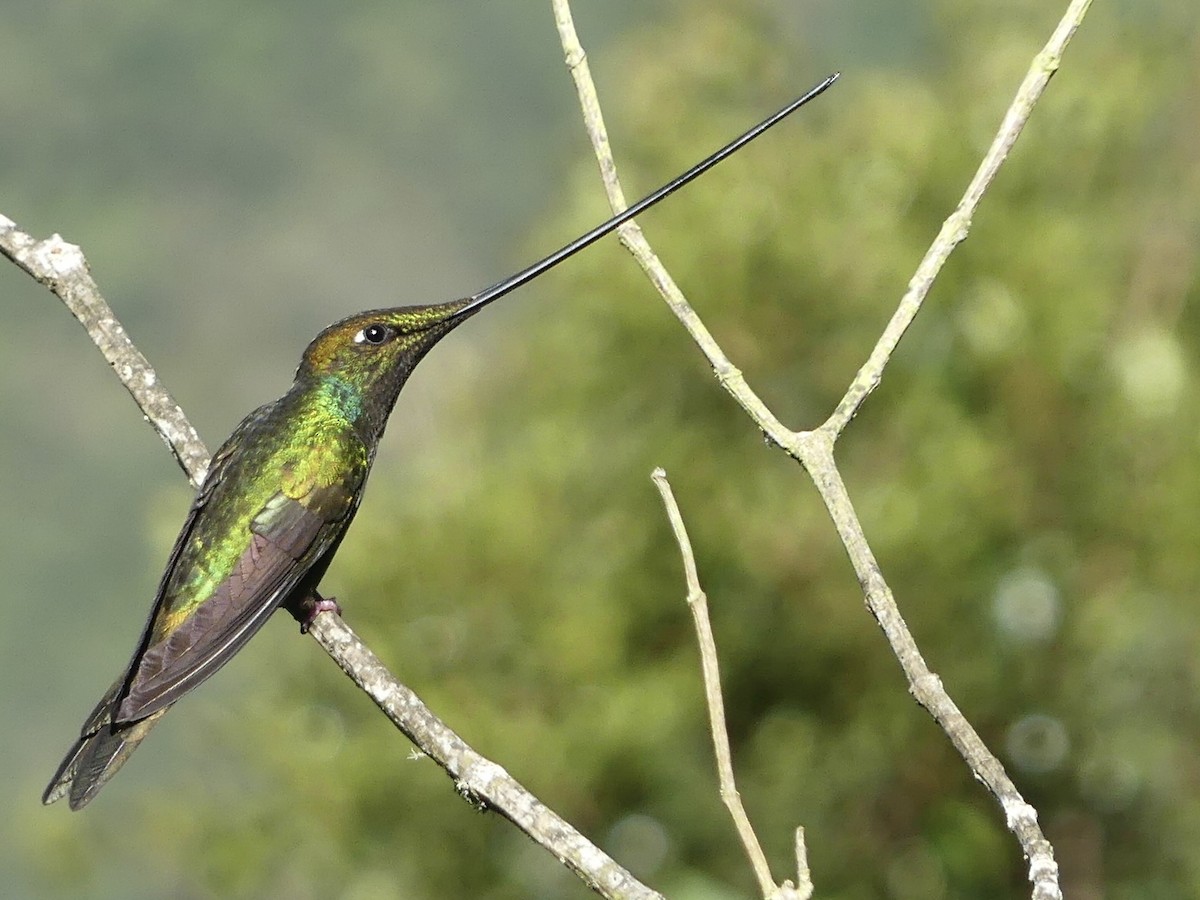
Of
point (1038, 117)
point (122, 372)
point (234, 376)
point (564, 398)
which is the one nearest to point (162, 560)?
point (564, 398)

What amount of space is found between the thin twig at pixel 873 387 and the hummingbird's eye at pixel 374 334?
1.15 m

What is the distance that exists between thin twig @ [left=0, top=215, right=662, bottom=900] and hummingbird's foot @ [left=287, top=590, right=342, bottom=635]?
0.04m

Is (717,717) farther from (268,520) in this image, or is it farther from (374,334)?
(374,334)

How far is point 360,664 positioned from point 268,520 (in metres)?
0.62

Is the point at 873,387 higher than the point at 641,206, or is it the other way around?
the point at 641,206

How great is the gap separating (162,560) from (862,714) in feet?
8.35

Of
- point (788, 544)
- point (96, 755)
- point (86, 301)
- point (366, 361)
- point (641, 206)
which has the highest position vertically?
point (86, 301)

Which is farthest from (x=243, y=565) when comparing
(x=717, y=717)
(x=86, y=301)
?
(x=717, y=717)

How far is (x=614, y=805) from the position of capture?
193 inches

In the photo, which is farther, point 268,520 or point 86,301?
point 268,520

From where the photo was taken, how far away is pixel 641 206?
2293 millimetres

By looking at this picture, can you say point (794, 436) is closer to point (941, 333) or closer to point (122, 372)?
point (122, 372)

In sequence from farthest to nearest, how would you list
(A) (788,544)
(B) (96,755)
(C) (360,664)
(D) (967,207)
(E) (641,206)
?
(A) (788,544)
(B) (96,755)
(C) (360,664)
(E) (641,206)
(D) (967,207)

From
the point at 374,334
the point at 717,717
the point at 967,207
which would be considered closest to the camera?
the point at 717,717
